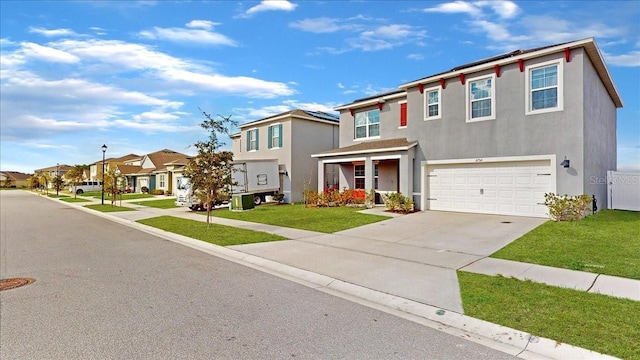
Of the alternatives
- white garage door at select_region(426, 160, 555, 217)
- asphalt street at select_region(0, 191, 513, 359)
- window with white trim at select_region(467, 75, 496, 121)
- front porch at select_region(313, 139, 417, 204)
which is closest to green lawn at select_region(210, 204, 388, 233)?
front porch at select_region(313, 139, 417, 204)

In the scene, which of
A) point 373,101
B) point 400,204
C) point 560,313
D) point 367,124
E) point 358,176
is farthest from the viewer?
point 358,176

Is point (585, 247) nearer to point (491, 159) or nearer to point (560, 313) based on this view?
point (560, 313)

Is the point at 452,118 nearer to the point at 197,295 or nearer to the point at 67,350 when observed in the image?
the point at 197,295

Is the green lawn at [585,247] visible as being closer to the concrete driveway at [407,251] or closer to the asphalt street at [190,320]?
the concrete driveway at [407,251]

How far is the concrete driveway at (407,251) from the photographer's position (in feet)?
20.7

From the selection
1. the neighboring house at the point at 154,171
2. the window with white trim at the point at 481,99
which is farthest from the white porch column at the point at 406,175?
the neighboring house at the point at 154,171

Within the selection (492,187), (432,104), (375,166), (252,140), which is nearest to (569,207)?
(492,187)

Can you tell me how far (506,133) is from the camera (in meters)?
14.9

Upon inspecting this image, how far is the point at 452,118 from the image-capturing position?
656 inches

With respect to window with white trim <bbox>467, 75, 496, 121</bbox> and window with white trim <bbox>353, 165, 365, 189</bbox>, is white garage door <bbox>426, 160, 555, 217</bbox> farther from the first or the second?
window with white trim <bbox>353, 165, 365, 189</bbox>

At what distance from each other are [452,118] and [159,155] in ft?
158

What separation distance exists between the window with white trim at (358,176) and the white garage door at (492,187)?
572 centimetres

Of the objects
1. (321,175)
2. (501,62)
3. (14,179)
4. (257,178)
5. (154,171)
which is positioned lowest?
(257,178)

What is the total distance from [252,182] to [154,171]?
1152 inches
